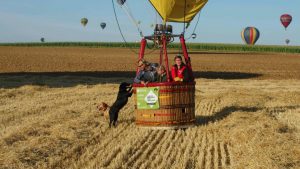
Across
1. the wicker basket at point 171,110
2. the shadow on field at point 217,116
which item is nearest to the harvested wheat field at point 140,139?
the shadow on field at point 217,116

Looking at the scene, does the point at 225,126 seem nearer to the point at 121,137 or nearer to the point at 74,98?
the point at 121,137

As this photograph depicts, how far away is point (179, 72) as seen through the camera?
38.7 feet

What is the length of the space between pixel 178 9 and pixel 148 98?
7.55 feet

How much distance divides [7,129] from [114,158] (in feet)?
12.2

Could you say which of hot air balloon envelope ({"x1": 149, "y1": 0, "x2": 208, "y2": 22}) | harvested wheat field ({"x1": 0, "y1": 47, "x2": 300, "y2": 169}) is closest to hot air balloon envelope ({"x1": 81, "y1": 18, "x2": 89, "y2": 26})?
harvested wheat field ({"x1": 0, "y1": 47, "x2": 300, "y2": 169})

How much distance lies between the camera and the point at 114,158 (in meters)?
8.18

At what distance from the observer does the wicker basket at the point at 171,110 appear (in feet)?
37.3

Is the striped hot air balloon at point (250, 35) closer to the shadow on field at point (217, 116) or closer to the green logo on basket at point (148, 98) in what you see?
the shadow on field at point (217, 116)

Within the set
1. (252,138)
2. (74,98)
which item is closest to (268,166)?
(252,138)

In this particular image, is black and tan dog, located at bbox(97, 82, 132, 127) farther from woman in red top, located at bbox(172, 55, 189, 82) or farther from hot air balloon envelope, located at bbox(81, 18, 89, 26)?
hot air balloon envelope, located at bbox(81, 18, 89, 26)

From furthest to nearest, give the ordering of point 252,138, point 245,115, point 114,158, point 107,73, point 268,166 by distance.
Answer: point 107,73 < point 245,115 < point 252,138 < point 114,158 < point 268,166

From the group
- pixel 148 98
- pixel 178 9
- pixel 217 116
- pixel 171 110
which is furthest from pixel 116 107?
pixel 217 116

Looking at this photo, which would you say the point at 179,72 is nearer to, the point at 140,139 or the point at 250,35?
the point at 140,139

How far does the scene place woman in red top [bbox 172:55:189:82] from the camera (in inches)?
461
